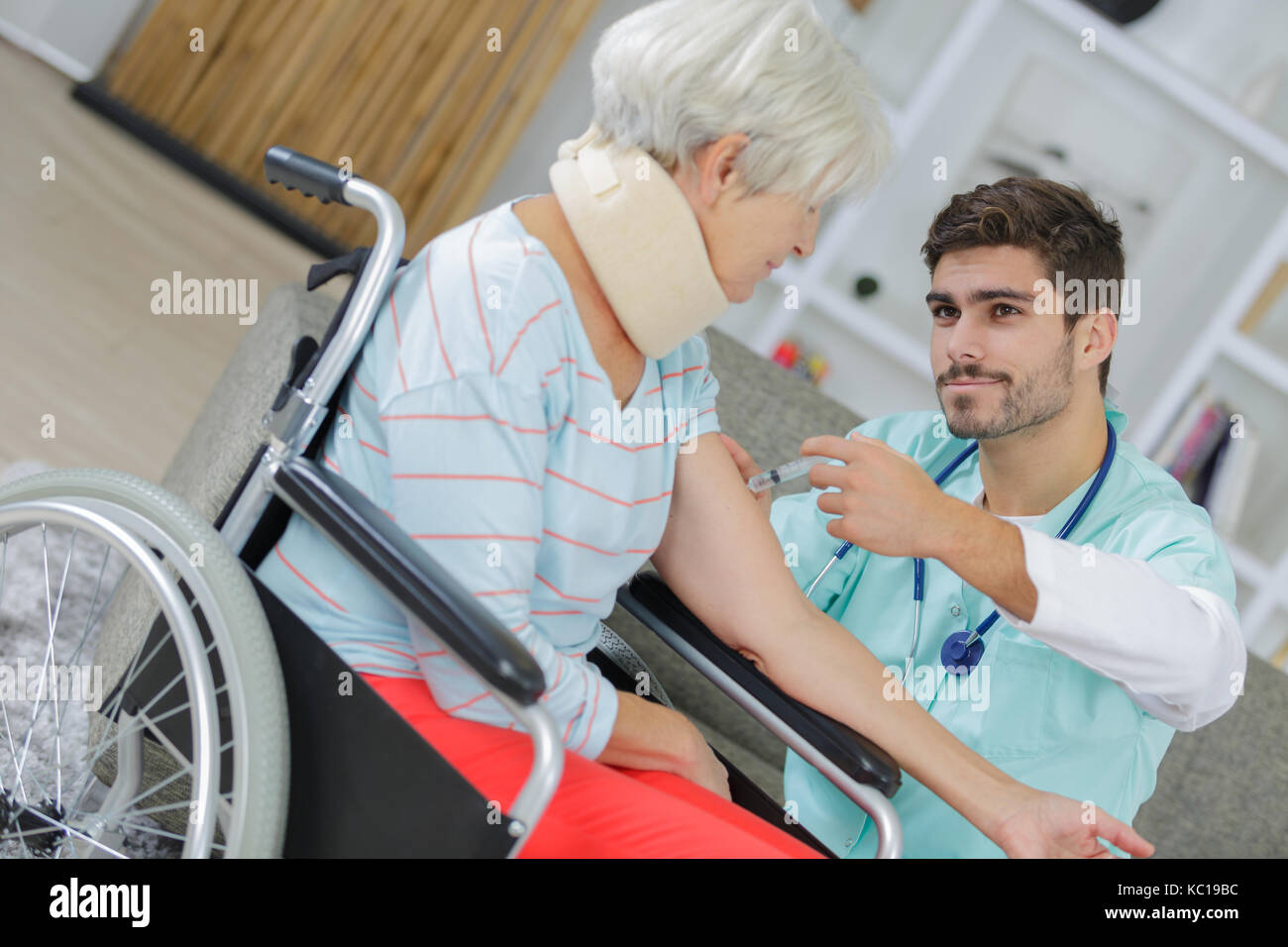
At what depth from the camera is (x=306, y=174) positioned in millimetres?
1012

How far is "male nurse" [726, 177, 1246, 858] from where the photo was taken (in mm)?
1159

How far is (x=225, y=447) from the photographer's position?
156 centimetres

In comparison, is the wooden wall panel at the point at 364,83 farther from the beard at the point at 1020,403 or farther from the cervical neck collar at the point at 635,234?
the cervical neck collar at the point at 635,234

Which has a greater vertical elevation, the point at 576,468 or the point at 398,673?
the point at 576,468

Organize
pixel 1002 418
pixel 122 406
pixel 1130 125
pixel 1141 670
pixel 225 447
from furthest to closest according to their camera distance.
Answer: pixel 1130 125 → pixel 122 406 → pixel 225 447 → pixel 1002 418 → pixel 1141 670

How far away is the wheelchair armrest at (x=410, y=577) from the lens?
79 centimetres

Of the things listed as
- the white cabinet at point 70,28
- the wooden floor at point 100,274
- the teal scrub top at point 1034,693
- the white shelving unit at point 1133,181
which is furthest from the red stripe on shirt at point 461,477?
the white cabinet at point 70,28

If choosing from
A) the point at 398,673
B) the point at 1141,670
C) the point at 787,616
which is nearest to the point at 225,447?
the point at 398,673

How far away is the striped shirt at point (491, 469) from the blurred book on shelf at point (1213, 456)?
2.31 m

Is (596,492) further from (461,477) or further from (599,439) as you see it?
(461,477)

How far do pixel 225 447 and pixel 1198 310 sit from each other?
8.62ft
